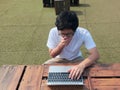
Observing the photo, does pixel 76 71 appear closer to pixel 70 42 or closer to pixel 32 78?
pixel 32 78

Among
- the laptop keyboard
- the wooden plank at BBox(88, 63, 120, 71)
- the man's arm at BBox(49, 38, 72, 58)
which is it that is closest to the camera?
the laptop keyboard

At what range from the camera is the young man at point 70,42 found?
2408 mm

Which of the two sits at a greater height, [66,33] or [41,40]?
[66,33]

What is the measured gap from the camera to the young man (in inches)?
94.8

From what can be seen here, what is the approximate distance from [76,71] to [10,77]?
1.73ft

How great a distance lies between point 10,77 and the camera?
2219 millimetres

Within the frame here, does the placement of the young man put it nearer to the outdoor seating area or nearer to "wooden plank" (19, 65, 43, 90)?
the outdoor seating area

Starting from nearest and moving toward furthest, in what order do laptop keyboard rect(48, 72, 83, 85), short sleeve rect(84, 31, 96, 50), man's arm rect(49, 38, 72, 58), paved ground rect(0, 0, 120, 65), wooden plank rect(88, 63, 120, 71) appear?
1. laptop keyboard rect(48, 72, 83, 85)
2. wooden plank rect(88, 63, 120, 71)
3. man's arm rect(49, 38, 72, 58)
4. short sleeve rect(84, 31, 96, 50)
5. paved ground rect(0, 0, 120, 65)

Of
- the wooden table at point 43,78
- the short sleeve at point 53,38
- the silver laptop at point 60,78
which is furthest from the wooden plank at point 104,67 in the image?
the short sleeve at point 53,38

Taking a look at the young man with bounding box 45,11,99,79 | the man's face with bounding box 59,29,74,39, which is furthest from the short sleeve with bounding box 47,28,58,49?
the man's face with bounding box 59,29,74,39

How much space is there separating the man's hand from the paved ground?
202cm

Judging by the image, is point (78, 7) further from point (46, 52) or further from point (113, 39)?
point (46, 52)

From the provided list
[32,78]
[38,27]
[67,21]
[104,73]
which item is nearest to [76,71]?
[104,73]

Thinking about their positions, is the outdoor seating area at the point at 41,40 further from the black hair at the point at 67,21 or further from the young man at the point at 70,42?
the black hair at the point at 67,21
